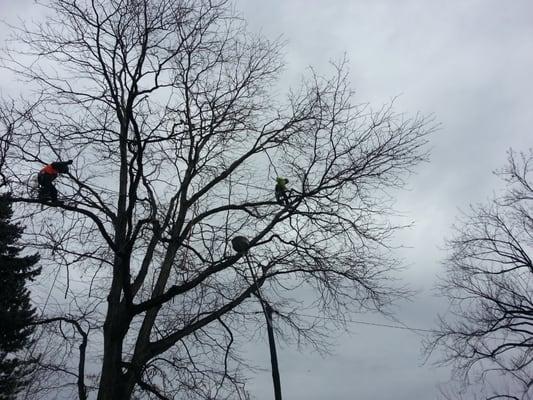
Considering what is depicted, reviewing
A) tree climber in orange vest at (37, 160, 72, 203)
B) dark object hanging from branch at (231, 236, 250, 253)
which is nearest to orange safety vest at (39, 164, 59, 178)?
tree climber in orange vest at (37, 160, 72, 203)

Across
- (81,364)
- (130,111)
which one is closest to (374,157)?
(130,111)

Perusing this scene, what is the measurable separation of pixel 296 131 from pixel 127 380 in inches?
237

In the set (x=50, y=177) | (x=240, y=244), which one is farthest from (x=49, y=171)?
(x=240, y=244)

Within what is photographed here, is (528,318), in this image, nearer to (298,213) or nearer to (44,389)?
(298,213)

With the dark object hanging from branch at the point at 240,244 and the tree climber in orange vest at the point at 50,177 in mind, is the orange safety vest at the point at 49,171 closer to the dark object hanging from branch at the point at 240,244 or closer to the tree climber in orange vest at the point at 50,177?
the tree climber in orange vest at the point at 50,177

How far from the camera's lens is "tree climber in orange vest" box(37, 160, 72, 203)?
898cm

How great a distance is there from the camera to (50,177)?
29.6ft

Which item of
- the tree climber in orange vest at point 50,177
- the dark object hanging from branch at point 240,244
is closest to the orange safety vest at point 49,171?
the tree climber in orange vest at point 50,177

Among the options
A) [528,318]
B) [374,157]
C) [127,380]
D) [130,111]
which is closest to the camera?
[130,111]

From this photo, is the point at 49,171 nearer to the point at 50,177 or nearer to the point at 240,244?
the point at 50,177

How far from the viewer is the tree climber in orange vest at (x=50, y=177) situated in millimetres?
8984

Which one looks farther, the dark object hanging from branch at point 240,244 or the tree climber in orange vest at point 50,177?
the dark object hanging from branch at point 240,244

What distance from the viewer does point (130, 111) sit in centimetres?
813

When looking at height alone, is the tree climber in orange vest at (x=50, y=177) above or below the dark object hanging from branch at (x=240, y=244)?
above
